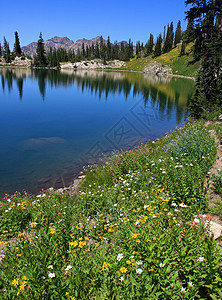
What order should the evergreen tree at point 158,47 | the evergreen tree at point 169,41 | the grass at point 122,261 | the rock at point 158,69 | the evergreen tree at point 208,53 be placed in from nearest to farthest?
the grass at point 122,261 < the evergreen tree at point 208,53 < the rock at point 158,69 < the evergreen tree at point 158,47 < the evergreen tree at point 169,41

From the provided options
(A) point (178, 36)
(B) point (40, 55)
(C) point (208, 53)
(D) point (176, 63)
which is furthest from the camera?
(A) point (178, 36)

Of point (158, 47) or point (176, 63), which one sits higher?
point (158, 47)

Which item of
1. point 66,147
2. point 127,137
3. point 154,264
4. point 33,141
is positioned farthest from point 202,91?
point 154,264

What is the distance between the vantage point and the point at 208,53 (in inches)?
760

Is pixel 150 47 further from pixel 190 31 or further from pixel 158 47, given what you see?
pixel 190 31

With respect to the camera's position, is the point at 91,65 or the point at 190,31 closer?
the point at 190,31

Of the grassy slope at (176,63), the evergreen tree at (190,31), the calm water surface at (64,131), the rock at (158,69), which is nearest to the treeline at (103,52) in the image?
the grassy slope at (176,63)

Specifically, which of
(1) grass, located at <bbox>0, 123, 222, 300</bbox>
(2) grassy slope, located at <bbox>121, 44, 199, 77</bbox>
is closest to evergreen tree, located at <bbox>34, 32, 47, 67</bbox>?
(2) grassy slope, located at <bbox>121, 44, 199, 77</bbox>

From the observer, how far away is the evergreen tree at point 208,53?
58.1 feet

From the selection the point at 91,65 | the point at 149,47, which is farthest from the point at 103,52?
the point at 149,47

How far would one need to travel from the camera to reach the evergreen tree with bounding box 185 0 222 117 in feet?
58.1

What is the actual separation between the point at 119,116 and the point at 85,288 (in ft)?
79.9

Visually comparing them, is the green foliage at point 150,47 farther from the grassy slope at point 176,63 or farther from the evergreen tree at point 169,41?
the evergreen tree at point 169,41

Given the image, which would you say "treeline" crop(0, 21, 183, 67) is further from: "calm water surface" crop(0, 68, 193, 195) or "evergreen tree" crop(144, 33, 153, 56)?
"calm water surface" crop(0, 68, 193, 195)
